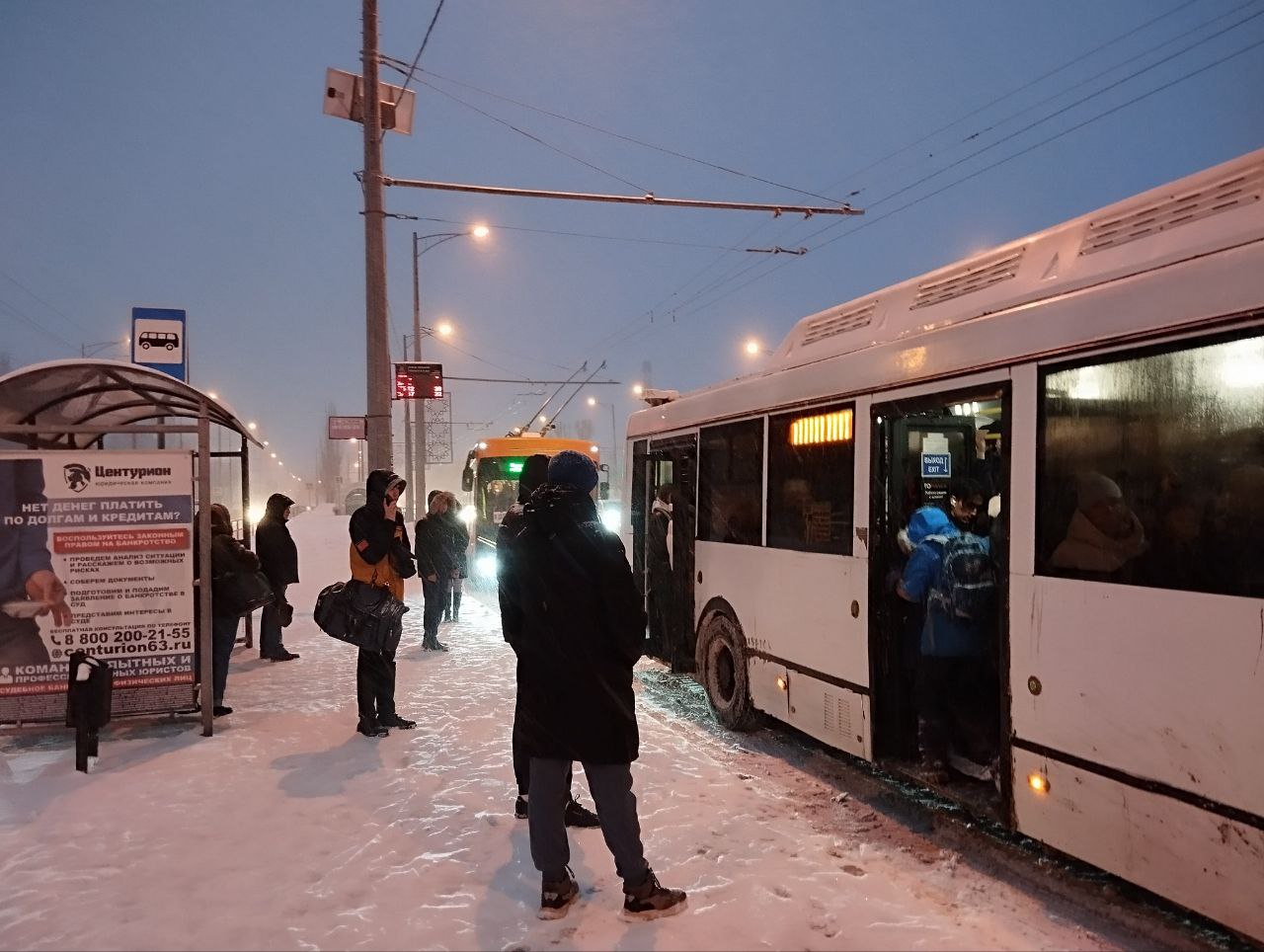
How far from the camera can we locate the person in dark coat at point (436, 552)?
34.6 ft

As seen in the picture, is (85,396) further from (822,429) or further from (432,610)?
(822,429)

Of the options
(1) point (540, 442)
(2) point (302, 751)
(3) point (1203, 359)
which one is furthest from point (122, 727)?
Result: (1) point (540, 442)

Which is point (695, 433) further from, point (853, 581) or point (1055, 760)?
point (1055, 760)

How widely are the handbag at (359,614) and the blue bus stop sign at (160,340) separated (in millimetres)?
3601

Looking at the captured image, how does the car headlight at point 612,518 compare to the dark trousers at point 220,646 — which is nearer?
the dark trousers at point 220,646

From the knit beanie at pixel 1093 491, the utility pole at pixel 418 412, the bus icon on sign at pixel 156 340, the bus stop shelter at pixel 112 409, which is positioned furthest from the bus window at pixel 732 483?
the utility pole at pixel 418 412

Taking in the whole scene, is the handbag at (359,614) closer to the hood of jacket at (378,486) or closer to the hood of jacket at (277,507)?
the hood of jacket at (378,486)

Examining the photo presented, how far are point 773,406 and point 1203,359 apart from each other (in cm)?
335

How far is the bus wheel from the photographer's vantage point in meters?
6.89

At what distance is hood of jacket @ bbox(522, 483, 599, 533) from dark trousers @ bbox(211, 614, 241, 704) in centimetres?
455

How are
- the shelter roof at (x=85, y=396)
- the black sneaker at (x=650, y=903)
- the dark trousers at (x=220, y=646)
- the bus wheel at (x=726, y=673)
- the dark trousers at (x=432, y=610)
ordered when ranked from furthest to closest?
1. the dark trousers at (x=432, y=610)
2. the dark trousers at (x=220, y=646)
3. the bus wheel at (x=726, y=673)
4. the shelter roof at (x=85, y=396)
5. the black sneaker at (x=650, y=903)

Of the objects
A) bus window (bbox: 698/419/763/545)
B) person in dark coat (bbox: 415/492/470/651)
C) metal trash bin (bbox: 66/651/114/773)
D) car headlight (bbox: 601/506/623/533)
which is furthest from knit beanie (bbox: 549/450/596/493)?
person in dark coat (bbox: 415/492/470/651)

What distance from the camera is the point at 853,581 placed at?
544 cm

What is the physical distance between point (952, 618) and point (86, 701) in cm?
550
